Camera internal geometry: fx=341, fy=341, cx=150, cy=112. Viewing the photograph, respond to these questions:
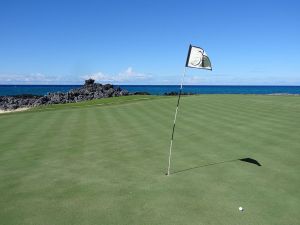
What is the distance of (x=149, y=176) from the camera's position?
949 centimetres

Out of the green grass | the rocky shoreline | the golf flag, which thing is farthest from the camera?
the rocky shoreline

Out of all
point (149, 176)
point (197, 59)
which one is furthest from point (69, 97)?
point (149, 176)

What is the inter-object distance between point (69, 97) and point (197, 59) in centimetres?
5997

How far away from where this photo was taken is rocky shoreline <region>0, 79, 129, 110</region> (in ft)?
205

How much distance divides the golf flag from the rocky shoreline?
181 feet

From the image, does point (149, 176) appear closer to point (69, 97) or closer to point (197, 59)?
point (197, 59)

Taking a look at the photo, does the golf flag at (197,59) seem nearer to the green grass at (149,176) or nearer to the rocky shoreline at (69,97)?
the green grass at (149,176)

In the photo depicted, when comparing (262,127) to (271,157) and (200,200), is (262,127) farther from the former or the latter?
(200,200)

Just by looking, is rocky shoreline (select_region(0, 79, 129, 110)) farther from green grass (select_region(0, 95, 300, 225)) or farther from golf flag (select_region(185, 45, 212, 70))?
golf flag (select_region(185, 45, 212, 70))

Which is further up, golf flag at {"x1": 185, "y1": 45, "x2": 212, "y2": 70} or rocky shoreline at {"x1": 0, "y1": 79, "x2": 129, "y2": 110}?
golf flag at {"x1": 185, "y1": 45, "x2": 212, "y2": 70}

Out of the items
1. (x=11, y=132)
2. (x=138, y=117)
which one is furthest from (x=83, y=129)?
(x=138, y=117)

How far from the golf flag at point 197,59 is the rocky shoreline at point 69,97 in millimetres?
55045

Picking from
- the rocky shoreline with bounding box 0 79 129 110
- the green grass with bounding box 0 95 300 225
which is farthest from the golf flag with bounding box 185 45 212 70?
the rocky shoreline with bounding box 0 79 129 110

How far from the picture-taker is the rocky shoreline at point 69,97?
62.6 metres
